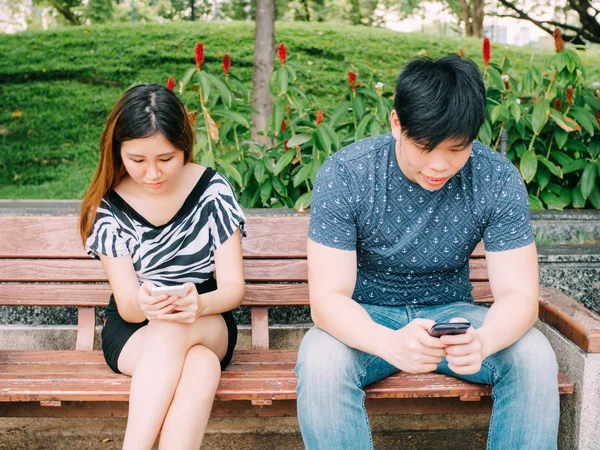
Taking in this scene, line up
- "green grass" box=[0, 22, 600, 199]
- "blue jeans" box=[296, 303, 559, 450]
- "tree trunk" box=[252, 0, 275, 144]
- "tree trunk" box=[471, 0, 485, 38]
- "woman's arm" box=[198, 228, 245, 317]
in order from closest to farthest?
"blue jeans" box=[296, 303, 559, 450], "woman's arm" box=[198, 228, 245, 317], "tree trunk" box=[252, 0, 275, 144], "green grass" box=[0, 22, 600, 199], "tree trunk" box=[471, 0, 485, 38]

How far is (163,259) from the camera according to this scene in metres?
2.68

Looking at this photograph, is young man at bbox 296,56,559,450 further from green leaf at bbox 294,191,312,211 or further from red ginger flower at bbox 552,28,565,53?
red ginger flower at bbox 552,28,565,53

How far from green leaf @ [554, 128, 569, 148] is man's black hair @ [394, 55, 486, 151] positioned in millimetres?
2142

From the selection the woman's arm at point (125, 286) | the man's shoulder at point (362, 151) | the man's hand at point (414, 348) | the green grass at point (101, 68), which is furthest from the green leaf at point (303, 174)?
the green grass at point (101, 68)

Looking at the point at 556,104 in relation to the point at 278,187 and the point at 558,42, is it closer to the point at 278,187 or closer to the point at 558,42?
the point at 558,42

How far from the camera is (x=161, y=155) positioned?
2.48 m

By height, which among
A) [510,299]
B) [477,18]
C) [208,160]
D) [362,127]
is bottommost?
[510,299]

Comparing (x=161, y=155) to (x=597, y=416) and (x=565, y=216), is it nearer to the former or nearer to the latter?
(x=597, y=416)

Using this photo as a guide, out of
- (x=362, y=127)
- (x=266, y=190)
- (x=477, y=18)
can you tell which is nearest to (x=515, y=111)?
(x=362, y=127)

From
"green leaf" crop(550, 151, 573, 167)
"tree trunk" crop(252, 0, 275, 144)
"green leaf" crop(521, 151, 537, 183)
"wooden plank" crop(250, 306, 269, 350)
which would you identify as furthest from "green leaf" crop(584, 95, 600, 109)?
"wooden plank" crop(250, 306, 269, 350)

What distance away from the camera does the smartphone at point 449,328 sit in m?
2.03

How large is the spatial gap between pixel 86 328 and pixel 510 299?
1819 mm

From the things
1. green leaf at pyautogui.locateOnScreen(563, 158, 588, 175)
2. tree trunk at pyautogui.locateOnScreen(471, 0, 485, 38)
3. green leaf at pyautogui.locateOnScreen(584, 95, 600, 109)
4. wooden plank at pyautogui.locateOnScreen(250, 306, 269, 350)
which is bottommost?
wooden plank at pyautogui.locateOnScreen(250, 306, 269, 350)

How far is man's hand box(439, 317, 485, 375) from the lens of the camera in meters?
2.05
